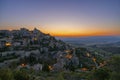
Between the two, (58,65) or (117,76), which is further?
(58,65)

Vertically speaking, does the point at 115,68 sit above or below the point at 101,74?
above

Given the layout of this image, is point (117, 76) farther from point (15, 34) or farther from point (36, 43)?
point (15, 34)

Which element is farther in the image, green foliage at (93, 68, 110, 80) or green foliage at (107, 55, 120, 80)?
green foliage at (93, 68, 110, 80)

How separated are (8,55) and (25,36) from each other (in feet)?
95.9

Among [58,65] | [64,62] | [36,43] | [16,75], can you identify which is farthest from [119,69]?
[36,43]

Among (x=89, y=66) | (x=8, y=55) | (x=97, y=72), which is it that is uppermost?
(x=97, y=72)

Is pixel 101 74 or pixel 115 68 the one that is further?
pixel 101 74

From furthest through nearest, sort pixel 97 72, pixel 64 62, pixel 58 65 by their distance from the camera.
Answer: pixel 64 62, pixel 58 65, pixel 97 72

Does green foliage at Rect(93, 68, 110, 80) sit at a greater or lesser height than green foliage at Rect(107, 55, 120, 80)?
lesser

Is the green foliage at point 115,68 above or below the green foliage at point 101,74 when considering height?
above

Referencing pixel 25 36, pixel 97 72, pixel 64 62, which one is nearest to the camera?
pixel 97 72

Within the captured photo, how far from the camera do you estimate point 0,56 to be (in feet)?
195

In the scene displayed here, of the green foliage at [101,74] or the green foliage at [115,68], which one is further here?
the green foliage at [101,74]

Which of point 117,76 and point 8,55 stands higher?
point 117,76
